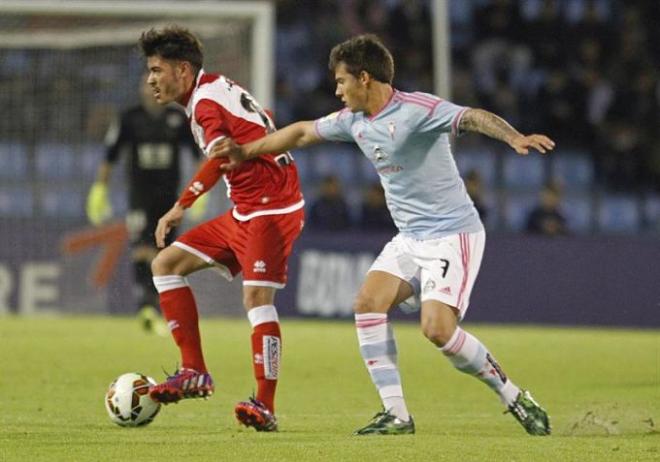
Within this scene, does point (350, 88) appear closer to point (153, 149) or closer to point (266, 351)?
point (266, 351)

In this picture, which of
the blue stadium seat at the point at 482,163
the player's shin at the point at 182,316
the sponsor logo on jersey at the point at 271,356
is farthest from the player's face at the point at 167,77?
the blue stadium seat at the point at 482,163

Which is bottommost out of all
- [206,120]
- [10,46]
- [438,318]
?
[438,318]

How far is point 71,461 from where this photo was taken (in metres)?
6.49

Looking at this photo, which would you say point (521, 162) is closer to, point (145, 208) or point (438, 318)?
point (145, 208)

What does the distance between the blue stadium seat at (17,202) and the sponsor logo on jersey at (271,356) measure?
1039cm

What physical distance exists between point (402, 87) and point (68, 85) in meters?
4.69

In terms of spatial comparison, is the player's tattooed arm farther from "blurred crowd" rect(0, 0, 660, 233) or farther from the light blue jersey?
"blurred crowd" rect(0, 0, 660, 233)

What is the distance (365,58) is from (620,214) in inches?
520

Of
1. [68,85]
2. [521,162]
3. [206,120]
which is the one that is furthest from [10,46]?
[206,120]

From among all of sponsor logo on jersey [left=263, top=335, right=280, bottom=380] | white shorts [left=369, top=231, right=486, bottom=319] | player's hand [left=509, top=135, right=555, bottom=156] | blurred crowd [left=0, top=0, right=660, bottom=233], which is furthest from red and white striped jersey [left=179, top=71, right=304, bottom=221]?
blurred crowd [left=0, top=0, right=660, bottom=233]

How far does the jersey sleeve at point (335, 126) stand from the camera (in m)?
7.77

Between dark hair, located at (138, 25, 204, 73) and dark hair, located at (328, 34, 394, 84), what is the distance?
939mm

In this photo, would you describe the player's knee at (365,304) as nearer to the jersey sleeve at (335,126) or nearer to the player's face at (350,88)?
the jersey sleeve at (335,126)

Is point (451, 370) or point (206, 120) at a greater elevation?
point (206, 120)
